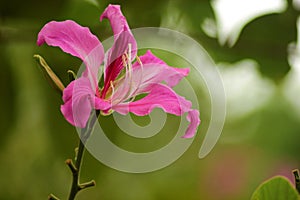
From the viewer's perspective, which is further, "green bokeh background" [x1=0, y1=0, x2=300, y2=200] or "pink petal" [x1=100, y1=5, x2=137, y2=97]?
"green bokeh background" [x1=0, y1=0, x2=300, y2=200]

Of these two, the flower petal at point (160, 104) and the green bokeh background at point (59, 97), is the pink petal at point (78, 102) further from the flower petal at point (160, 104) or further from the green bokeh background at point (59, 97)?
the green bokeh background at point (59, 97)

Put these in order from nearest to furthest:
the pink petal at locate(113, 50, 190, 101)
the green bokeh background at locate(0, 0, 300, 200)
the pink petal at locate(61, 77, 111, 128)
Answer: the pink petal at locate(61, 77, 111, 128), the pink petal at locate(113, 50, 190, 101), the green bokeh background at locate(0, 0, 300, 200)

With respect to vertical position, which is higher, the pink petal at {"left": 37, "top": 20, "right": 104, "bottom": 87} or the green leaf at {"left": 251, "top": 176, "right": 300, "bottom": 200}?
the pink petal at {"left": 37, "top": 20, "right": 104, "bottom": 87}

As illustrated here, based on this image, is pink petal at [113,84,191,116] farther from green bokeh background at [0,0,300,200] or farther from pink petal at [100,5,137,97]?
green bokeh background at [0,0,300,200]

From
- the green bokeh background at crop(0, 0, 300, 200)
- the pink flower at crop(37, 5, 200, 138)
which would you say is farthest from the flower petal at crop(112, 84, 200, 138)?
the green bokeh background at crop(0, 0, 300, 200)

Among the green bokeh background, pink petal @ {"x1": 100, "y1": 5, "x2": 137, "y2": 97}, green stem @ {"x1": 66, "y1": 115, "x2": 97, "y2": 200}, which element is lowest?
the green bokeh background

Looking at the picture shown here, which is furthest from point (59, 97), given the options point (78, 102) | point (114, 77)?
point (78, 102)

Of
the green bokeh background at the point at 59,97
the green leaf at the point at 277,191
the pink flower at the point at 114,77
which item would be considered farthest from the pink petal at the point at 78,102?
the green bokeh background at the point at 59,97

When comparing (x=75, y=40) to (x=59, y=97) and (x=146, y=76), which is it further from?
(x=59, y=97)

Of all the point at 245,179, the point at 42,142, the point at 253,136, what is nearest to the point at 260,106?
the point at 253,136

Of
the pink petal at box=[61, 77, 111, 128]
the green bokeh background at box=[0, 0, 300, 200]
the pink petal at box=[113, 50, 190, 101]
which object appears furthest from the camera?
the green bokeh background at box=[0, 0, 300, 200]
